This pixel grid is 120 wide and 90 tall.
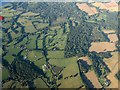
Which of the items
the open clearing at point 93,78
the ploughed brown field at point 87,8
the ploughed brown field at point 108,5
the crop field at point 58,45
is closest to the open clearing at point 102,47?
the crop field at point 58,45

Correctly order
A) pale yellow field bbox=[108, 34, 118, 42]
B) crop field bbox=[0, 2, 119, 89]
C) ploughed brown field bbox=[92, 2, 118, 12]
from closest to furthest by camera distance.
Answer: crop field bbox=[0, 2, 119, 89] → pale yellow field bbox=[108, 34, 118, 42] → ploughed brown field bbox=[92, 2, 118, 12]

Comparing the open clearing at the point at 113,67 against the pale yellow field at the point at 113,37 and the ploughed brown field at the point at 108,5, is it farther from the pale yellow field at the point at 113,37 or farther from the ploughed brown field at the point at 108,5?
the ploughed brown field at the point at 108,5

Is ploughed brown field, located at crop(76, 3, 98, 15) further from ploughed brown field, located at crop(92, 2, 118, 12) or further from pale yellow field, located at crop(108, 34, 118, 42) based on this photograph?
pale yellow field, located at crop(108, 34, 118, 42)

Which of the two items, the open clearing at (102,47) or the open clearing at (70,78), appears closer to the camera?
the open clearing at (70,78)

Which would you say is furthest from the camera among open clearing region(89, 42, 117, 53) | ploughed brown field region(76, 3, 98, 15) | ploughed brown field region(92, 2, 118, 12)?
ploughed brown field region(76, 3, 98, 15)

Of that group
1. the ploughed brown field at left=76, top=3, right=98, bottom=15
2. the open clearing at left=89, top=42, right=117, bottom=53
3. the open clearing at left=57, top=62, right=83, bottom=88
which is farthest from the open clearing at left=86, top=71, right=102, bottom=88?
the ploughed brown field at left=76, top=3, right=98, bottom=15

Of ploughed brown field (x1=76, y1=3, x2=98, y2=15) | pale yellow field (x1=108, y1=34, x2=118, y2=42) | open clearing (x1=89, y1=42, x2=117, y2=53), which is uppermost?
ploughed brown field (x1=76, y1=3, x2=98, y2=15)
